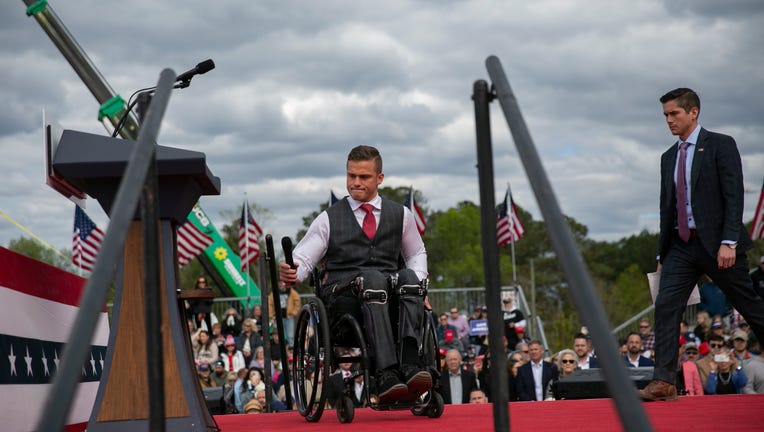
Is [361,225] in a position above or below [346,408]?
above

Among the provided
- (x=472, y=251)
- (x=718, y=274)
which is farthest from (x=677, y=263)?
(x=472, y=251)

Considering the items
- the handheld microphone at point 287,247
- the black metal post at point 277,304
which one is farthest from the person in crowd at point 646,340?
the handheld microphone at point 287,247

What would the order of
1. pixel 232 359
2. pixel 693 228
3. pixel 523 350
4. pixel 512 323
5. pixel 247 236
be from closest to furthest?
pixel 693 228
pixel 523 350
pixel 232 359
pixel 512 323
pixel 247 236

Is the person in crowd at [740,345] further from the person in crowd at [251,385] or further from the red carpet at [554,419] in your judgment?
the red carpet at [554,419]

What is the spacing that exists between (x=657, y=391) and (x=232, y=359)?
34.4 feet

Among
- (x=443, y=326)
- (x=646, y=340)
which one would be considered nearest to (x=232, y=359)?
(x=443, y=326)

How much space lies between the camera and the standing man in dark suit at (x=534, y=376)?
12664 mm

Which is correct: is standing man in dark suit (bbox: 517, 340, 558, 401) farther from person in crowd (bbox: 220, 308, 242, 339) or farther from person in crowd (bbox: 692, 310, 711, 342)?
person in crowd (bbox: 220, 308, 242, 339)

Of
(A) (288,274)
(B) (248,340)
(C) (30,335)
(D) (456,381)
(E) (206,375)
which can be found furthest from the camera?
(B) (248,340)

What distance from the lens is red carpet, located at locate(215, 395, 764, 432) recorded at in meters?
4.07

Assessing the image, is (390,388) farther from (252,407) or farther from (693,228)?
(252,407)

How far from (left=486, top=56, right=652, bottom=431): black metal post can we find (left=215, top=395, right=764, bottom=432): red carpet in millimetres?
1743

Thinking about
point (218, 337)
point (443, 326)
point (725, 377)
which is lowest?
point (725, 377)

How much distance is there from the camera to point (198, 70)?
4.52m
